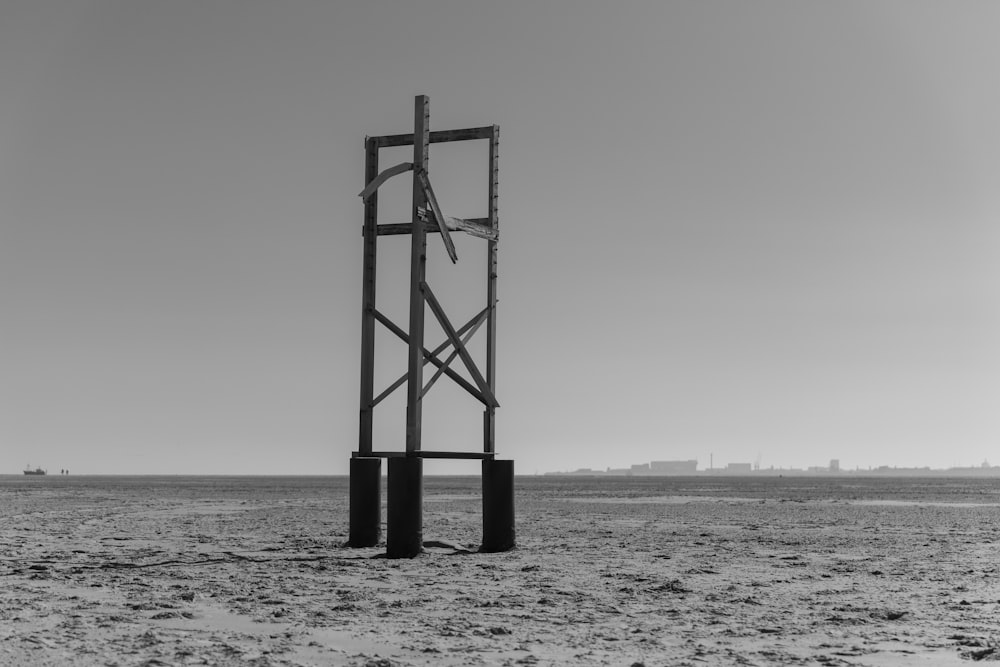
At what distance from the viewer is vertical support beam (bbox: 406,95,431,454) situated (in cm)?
1366

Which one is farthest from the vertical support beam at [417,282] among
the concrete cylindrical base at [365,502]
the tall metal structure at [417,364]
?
the concrete cylindrical base at [365,502]

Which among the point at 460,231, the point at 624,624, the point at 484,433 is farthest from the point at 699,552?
the point at 624,624

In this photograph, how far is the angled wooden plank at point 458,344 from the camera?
1411 cm

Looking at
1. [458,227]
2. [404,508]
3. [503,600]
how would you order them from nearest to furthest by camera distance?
[503,600] < [404,508] < [458,227]

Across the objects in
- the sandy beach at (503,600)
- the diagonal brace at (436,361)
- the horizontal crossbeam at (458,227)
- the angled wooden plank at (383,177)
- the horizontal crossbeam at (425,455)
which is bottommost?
the sandy beach at (503,600)

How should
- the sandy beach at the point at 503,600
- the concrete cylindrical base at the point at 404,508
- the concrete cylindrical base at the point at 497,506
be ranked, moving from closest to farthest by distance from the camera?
the sandy beach at the point at 503,600
the concrete cylindrical base at the point at 404,508
the concrete cylindrical base at the point at 497,506

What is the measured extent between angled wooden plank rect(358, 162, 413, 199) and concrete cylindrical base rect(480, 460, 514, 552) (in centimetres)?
420

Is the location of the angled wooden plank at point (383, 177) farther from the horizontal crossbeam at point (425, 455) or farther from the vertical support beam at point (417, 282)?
the horizontal crossbeam at point (425, 455)

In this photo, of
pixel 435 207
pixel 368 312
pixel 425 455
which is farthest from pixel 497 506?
pixel 435 207

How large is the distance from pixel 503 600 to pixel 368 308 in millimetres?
6325

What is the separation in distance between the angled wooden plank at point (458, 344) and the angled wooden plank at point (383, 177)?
169 cm

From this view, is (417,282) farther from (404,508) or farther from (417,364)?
(404,508)

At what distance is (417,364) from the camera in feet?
45.1

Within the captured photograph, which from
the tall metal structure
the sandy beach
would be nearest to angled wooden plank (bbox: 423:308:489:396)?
the tall metal structure
